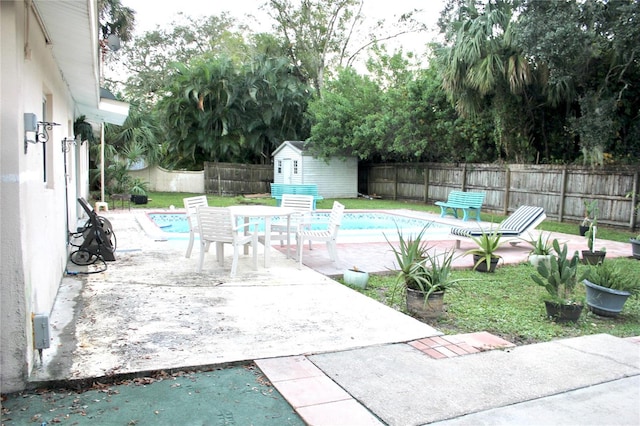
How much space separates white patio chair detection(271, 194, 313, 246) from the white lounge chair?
281cm

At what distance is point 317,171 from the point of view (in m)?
22.2

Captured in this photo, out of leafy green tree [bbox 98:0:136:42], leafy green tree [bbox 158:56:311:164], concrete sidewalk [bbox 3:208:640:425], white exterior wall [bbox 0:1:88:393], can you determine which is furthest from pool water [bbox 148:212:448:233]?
leafy green tree [bbox 158:56:311:164]

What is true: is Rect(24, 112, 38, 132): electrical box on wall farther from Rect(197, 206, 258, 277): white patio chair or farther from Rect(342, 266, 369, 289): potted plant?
Rect(342, 266, 369, 289): potted plant

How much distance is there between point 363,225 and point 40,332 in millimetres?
11703

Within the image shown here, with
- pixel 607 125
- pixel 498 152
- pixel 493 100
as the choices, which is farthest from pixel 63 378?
pixel 498 152

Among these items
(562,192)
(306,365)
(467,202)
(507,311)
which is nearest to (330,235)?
(507,311)

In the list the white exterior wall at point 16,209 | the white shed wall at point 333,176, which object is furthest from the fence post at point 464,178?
the white exterior wall at point 16,209

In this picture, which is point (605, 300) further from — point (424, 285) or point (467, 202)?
point (467, 202)

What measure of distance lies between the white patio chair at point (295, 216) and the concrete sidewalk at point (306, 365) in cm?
209

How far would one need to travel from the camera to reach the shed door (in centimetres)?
2253

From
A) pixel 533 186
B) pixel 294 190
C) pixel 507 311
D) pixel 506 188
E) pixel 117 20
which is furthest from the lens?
pixel 294 190

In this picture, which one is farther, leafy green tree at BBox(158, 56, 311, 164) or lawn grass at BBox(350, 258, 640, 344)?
leafy green tree at BBox(158, 56, 311, 164)

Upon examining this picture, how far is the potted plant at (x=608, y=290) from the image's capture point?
4.78 metres

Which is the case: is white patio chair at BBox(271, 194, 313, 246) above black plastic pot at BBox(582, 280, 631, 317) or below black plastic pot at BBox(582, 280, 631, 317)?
above
